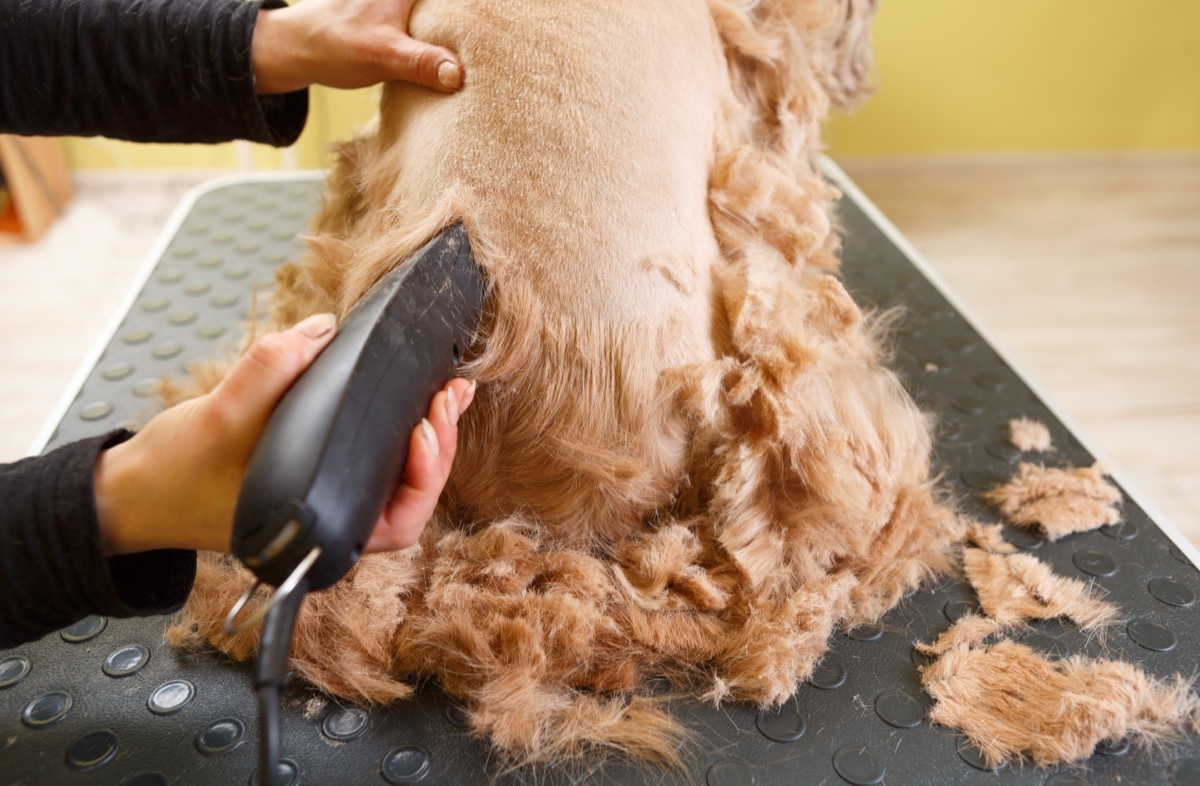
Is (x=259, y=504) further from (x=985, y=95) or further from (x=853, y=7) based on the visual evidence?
(x=985, y=95)

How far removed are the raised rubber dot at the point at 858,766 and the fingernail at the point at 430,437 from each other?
35cm

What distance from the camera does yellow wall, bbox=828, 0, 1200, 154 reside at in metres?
2.23

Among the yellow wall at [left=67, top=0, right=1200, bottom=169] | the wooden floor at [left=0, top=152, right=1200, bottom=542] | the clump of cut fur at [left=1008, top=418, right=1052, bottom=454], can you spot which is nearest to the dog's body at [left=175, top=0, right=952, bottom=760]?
the clump of cut fur at [left=1008, top=418, right=1052, bottom=454]

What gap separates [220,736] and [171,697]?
6 centimetres

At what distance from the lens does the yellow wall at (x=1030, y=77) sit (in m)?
2.23

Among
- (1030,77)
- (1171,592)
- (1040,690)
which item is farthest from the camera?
(1030,77)

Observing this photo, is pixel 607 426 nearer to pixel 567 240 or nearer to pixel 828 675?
pixel 567 240

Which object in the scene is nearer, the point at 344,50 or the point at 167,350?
the point at 344,50

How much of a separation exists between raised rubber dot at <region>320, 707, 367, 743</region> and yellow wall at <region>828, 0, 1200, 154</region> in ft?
6.25

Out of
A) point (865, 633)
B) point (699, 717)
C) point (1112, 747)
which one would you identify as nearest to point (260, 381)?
point (699, 717)

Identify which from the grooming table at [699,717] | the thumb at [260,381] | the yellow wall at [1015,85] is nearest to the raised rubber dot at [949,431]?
the grooming table at [699,717]

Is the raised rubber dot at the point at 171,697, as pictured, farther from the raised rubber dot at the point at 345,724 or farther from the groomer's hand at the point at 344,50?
the groomer's hand at the point at 344,50

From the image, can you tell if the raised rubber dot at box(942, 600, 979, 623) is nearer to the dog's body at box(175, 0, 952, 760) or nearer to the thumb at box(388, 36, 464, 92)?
the dog's body at box(175, 0, 952, 760)

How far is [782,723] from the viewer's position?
688 mm
